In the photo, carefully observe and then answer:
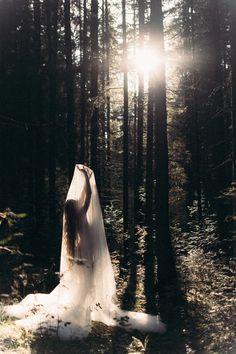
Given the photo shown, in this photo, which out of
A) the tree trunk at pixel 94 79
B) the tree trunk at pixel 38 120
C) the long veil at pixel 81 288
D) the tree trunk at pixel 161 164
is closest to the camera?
the long veil at pixel 81 288

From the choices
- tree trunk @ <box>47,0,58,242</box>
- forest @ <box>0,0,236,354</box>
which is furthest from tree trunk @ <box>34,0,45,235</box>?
tree trunk @ <box>47,0,58,242</box>

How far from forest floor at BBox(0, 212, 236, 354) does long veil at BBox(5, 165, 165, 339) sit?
25 cm

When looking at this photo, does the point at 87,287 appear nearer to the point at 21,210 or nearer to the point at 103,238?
the point at 103,238

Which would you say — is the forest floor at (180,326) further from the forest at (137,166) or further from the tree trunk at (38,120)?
the tree trunk at (38,120)

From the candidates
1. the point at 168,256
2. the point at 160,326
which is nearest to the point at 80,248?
the point at 160,326

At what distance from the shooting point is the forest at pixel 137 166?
30.3 feet

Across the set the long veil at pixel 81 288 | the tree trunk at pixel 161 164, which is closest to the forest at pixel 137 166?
the tree trunk at pixel 161 164

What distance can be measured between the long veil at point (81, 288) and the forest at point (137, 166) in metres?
0.31

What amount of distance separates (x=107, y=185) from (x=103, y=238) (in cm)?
1942

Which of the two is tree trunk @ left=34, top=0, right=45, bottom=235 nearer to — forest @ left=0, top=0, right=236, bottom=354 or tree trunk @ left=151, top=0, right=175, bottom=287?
forest @ left=0, top=0, right=236, bottom=354

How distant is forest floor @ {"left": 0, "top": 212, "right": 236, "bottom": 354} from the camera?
782 cm

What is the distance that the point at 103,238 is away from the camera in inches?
379

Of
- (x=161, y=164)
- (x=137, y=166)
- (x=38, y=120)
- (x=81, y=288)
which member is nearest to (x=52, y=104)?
(x=38, y=120)

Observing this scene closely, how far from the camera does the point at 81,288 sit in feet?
28.9
